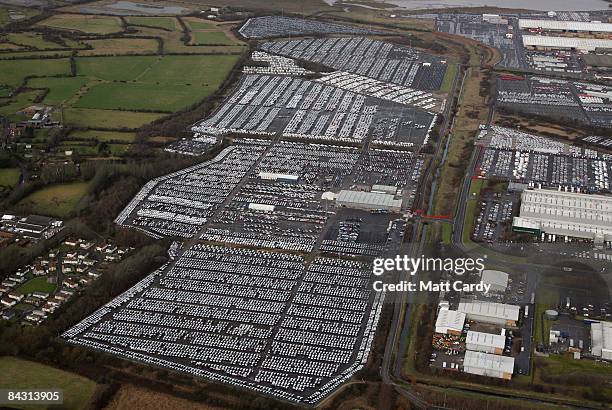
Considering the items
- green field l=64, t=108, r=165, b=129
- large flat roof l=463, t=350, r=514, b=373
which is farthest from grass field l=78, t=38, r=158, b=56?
large flat roof l=463, t=350, r=514, b=373

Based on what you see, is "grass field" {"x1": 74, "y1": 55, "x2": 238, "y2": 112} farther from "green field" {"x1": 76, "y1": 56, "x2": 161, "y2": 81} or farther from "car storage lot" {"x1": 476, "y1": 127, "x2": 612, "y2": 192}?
"car storage lot" {"x1": 476, "y1": 127, "x2": 612, "y2": 192}

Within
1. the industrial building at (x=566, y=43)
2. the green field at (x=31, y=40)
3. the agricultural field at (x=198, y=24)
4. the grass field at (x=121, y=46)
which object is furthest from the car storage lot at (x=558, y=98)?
the green field at (x=31, y=40)

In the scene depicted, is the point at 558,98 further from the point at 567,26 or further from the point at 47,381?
the point at 47,381

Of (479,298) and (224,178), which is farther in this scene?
(224,178)

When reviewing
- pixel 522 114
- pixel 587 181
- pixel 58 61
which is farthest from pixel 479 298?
pixel 58 61

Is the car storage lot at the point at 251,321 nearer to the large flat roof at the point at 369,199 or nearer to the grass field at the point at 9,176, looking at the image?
the large flat roof at the point at 369,199

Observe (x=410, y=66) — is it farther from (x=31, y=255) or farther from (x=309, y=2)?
(x=31, y=255)
